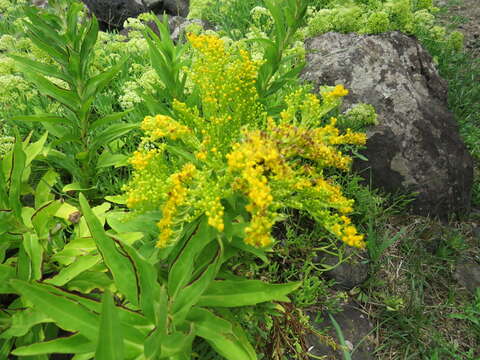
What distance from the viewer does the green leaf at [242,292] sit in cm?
153

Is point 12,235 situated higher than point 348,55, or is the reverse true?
point 348,55

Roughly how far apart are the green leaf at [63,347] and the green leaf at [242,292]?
48 centimetres

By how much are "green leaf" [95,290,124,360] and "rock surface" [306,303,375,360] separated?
1593 mm

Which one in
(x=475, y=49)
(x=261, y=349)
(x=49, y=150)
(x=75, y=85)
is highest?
(x=75, y=85)

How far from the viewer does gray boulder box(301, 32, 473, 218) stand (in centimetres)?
327

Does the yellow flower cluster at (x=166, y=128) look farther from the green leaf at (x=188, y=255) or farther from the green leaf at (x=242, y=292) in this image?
the green leaf at (x=242, y=292)

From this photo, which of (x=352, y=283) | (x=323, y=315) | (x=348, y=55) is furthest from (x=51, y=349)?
(x=348, y=55)

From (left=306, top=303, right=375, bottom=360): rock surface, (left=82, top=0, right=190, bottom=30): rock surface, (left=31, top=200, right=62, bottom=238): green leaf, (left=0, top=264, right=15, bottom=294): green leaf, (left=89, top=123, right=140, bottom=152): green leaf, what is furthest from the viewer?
(left=82, top=0, right=190, bottom=30): rock surface

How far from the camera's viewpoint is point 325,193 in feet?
4.44

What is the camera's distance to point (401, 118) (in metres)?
3.38

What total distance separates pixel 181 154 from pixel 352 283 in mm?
1747

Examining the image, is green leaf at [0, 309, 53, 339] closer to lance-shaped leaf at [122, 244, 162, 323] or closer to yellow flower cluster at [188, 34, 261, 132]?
lance-shaped leaf at [122, 244, 162, 323]

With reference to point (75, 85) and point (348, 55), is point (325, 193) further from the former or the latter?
point (348, 55)

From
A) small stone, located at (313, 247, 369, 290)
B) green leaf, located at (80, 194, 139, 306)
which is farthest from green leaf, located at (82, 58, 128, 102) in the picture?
small stone, located at (313, 247, 369, 290)
